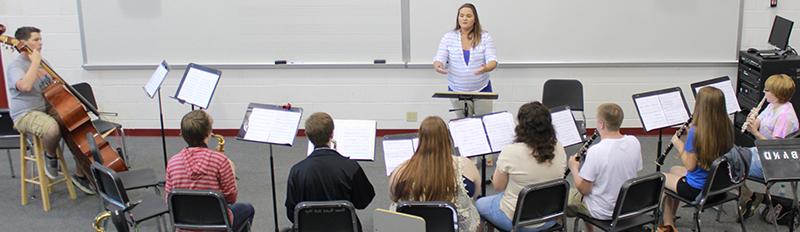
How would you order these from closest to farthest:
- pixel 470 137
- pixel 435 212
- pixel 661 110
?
pixel 435 212 → pixel 470 137 → pixel 661 110

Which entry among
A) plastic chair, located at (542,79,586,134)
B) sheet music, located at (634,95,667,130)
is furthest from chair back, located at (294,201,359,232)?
plastic chair, located at (542,79,586,134)

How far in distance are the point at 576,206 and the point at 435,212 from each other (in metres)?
1.06

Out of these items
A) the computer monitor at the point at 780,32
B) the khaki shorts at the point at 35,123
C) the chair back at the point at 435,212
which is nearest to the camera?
the chair back at the point at 435,212

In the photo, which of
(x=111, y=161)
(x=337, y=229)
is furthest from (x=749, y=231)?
(x=111, y=161)

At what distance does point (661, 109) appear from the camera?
484 centimetres

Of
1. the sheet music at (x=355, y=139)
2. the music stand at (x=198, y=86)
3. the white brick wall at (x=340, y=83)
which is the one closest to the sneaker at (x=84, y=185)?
the music stand at (x=198, y=86)

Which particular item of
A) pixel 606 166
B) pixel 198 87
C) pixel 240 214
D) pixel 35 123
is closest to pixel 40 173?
pixel 35 123

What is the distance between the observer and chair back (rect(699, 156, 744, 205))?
4117mm

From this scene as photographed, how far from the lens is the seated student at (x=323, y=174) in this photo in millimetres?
3797

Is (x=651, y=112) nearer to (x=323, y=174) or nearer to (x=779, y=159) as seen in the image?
(x=779, y=159)

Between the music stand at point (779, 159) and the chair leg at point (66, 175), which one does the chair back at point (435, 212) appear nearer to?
the music stand at point (779, 159)

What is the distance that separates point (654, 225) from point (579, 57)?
120 inches

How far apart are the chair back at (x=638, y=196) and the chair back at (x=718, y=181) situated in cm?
34

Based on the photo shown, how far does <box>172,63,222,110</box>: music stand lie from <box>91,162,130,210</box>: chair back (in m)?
1.04
